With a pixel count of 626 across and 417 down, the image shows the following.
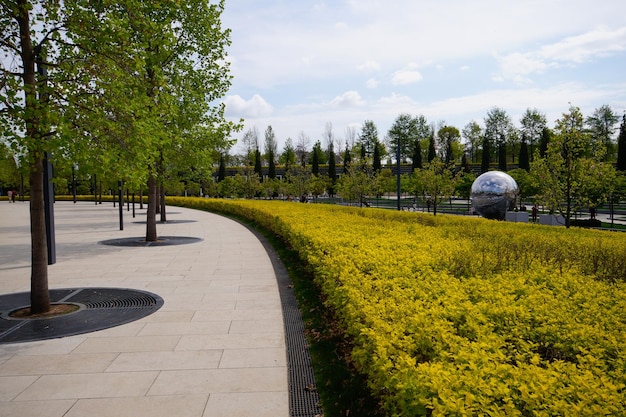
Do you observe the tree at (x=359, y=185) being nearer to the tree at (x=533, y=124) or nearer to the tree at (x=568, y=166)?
the tree at (x=568, y=166)

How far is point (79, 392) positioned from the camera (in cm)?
475

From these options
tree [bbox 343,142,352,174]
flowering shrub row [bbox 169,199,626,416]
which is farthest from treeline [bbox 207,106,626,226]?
flowering shrub row [bbox 169,199,626,416]

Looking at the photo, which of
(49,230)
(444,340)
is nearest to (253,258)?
(49,230)

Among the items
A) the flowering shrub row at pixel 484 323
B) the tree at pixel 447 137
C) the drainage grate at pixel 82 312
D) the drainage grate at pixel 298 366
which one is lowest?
the drainage grate at pixel 298 366

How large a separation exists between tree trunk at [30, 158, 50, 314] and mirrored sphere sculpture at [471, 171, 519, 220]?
24.5m

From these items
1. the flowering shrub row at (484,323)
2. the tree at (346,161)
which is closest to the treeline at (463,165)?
the tree at (346,161)

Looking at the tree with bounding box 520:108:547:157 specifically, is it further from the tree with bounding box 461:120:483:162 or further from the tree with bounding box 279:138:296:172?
the tree with bounding box 279:138:296:172

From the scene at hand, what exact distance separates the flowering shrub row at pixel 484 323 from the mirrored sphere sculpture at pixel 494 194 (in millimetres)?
18047

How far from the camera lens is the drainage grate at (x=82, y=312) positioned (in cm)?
659

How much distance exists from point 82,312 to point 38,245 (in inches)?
53.2

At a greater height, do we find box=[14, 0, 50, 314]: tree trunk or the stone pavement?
box=[14, 0, 50, 314]: tree trunk

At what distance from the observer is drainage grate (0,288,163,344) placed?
6.59 m

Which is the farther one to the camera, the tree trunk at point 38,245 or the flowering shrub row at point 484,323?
the tree trunk at point 38,245

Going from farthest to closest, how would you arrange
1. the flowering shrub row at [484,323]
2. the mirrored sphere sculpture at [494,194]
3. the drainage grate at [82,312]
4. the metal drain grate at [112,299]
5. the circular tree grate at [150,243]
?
1. the mirrored sphere sculpture at [494,194]
2. the circular tree grate at [150,243]
3. the metal drain grate at [112,299]
4. the drainage grate at [82,312]
5. the flowering shrub row at [484,323]
